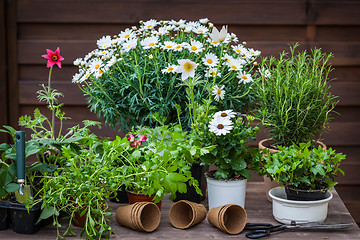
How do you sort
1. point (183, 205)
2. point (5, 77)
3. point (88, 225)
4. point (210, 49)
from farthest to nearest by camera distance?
point (5, 77) → point (210, 49) → point (183, 205) → point (88, 225)

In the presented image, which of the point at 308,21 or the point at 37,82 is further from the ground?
the point at 308,21

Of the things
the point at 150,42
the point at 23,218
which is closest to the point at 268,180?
the point at 150,42

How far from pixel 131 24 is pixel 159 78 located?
3.88 ft

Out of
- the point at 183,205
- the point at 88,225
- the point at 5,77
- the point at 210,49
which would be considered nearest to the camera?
the point at 88,225

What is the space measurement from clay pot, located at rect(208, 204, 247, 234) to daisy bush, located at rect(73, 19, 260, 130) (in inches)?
12.6

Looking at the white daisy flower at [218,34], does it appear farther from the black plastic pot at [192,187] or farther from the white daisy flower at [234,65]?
the black plastic pot at [192,187]

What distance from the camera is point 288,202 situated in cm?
115

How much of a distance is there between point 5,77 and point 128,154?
5.11 ft

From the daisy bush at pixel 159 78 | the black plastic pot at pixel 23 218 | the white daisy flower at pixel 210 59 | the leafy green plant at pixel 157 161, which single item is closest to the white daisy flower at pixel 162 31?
the daisy bush at pixel 159 78

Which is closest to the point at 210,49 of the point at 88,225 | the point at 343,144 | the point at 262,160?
the point at 262,160

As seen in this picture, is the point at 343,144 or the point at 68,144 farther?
the point at 343,144

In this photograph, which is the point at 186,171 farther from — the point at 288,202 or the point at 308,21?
the point at 308,21

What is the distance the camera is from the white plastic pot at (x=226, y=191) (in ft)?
3.98

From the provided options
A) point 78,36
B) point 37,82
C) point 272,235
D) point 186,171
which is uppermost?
point 78,36
